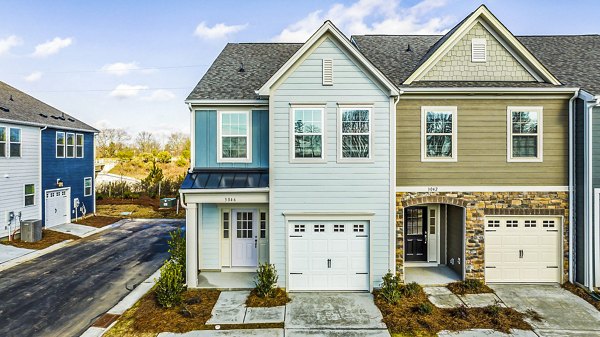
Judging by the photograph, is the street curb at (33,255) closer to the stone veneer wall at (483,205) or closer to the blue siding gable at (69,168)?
the blue siding gable at (69,168)

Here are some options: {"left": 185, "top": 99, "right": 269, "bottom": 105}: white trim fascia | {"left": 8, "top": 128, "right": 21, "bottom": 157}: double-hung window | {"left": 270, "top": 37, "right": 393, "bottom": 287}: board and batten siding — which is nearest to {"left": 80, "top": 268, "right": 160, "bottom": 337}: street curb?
{"left": 270, "top": 37, "right": 393, "bottom": 287}: board and batten siding

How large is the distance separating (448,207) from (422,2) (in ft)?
45.9

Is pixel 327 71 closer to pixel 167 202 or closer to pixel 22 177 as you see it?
pixel 22 177

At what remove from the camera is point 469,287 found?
31.4ft

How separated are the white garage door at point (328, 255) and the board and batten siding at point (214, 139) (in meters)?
2.64

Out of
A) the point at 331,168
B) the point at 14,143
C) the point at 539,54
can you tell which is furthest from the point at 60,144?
the point at 539,54

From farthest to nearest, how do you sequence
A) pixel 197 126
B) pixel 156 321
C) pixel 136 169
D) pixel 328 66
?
1. pixel 136 169
2. pixel 197 126
3. pixel 328 66
4. pixel 156 321

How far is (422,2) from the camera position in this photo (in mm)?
19234

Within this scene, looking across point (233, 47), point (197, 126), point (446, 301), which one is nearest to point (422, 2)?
point (233, 47)

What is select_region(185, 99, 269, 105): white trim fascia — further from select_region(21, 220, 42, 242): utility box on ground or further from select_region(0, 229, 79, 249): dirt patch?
select_region(21, 220, 42, 242): utility box on ground

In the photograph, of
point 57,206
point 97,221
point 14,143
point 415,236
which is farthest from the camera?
point 97,221

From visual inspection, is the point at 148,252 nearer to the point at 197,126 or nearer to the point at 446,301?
the point at 197,126

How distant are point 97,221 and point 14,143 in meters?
6.38

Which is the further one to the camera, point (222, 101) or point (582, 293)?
point (222, 101)
